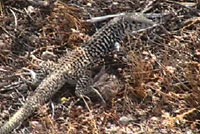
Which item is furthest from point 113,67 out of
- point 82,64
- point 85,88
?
point 85,88

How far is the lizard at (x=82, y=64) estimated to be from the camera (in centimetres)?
517

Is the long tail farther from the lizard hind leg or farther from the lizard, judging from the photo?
the lizard hind leg

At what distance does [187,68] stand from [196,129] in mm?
582

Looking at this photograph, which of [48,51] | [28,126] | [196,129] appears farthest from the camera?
[48,51]

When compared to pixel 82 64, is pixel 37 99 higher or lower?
lower

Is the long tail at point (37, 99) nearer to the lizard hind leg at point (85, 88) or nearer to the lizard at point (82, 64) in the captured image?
the lizard at point (82, 64)

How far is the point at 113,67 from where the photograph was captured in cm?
570

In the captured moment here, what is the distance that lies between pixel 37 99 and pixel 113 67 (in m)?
0.85

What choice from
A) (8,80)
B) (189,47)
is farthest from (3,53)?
(189,47)

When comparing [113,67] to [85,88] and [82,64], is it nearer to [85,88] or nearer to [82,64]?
[82,64]

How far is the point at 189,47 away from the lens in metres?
5.58

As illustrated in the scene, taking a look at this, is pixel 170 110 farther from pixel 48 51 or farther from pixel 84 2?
pixel 84 2

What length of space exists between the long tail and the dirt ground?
83 mm

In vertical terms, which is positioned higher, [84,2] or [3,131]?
[84,2]
